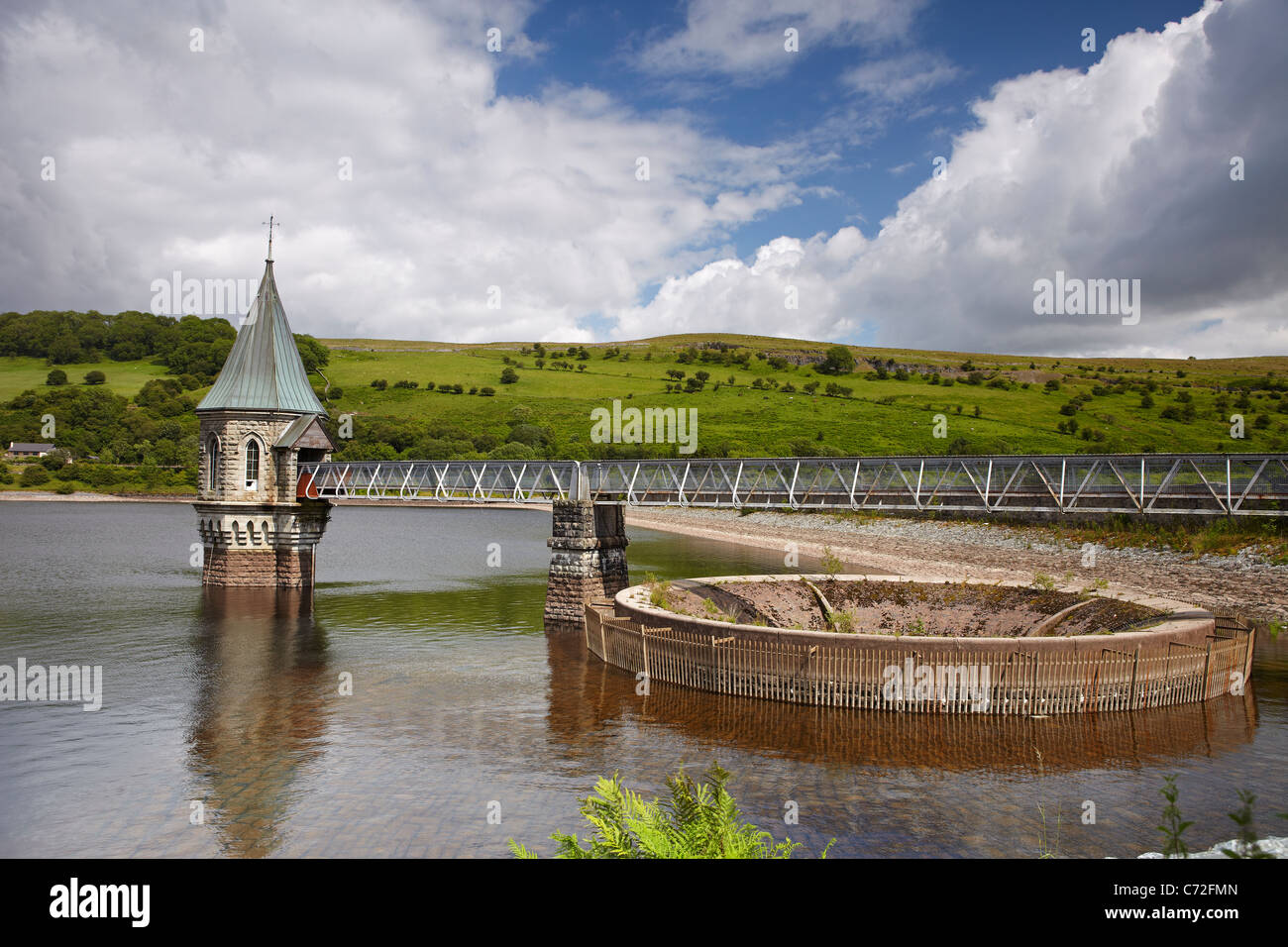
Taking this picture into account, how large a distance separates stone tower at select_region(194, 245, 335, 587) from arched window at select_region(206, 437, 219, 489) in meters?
0.05

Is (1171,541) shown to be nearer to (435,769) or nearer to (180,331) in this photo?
(435,769)

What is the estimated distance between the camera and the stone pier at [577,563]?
35250 millimetres

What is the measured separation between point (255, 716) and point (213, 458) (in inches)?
1098

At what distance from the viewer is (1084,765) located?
18234 mm

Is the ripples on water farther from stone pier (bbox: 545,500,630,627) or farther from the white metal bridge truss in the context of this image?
the white metal bridge truss

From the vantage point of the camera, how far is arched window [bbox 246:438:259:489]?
148ft

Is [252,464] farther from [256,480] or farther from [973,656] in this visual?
[973,656]

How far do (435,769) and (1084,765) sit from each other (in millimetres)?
13776

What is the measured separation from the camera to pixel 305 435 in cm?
4609

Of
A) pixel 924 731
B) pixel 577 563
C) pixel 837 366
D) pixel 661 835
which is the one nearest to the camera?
pixel 661 835
